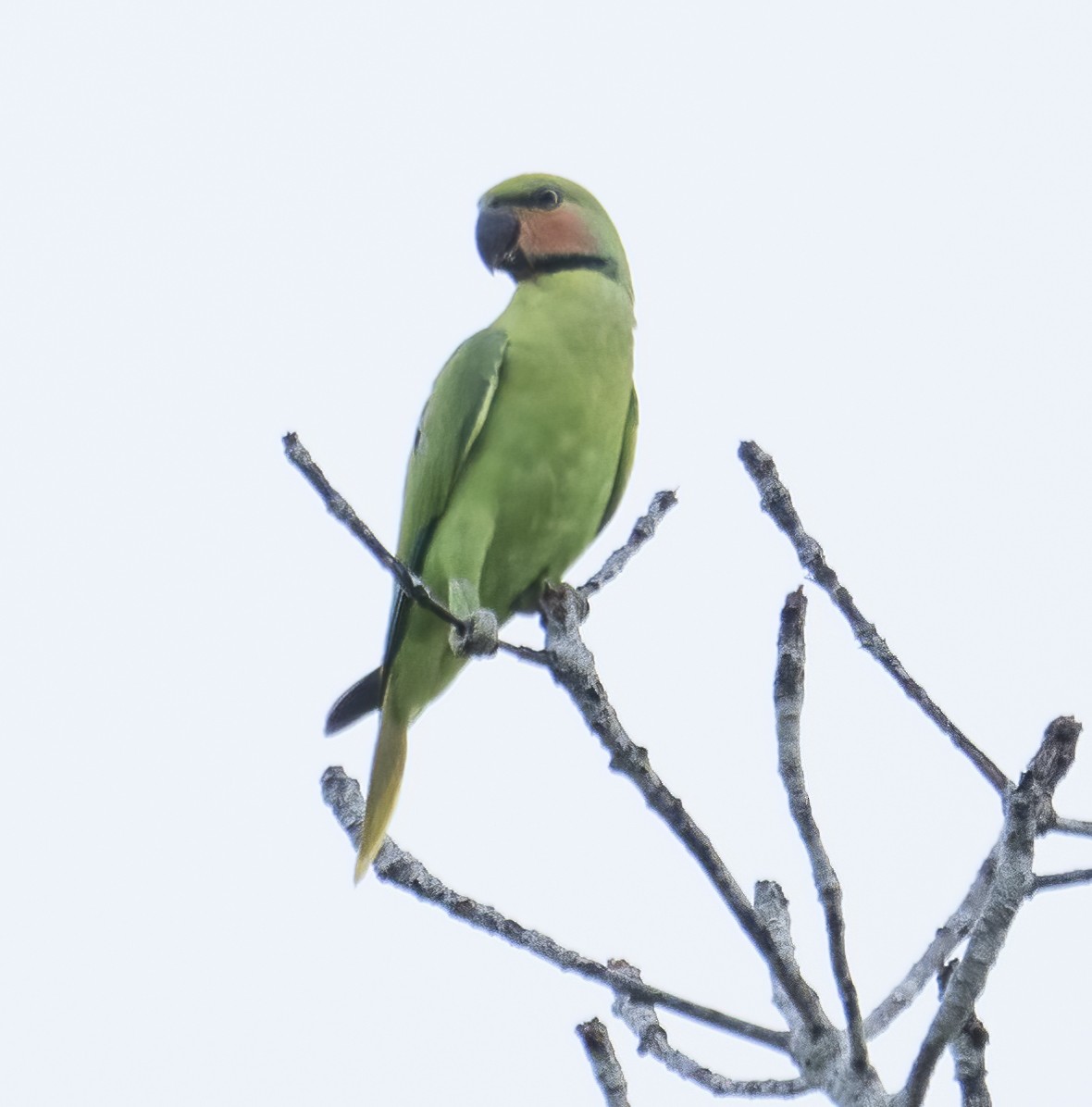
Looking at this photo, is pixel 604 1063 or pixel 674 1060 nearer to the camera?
pixel 604 1063

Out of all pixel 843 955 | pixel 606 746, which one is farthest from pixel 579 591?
pixel 843 955

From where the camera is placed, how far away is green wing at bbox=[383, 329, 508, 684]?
16.1ft

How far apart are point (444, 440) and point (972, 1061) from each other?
3.05 m

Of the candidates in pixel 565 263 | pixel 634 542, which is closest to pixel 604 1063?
pixel 634 542

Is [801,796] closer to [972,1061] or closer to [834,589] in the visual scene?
[834,589]

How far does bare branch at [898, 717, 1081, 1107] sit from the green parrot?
2489mm

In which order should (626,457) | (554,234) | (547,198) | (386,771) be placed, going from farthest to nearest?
(547,198)
(554,234)
(626,457)
(386,771)

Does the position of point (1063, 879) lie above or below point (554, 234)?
below

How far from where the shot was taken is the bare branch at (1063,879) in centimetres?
238

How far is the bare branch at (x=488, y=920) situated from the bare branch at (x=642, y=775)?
0.11 m

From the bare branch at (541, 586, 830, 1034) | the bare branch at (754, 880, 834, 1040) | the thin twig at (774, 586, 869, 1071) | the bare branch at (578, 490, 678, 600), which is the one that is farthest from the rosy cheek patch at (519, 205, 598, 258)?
the bare branch at (754, 880, 834, 1040)

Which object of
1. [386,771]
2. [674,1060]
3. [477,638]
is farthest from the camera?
[386,771]

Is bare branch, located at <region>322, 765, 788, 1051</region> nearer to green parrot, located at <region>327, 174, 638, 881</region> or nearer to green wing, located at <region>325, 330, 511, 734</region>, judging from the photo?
green parrot, located at <region>327, 174, 638, 881</region>

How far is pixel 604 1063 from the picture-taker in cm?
254
